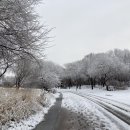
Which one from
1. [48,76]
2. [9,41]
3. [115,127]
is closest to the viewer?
[9,41]

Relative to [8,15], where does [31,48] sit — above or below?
below

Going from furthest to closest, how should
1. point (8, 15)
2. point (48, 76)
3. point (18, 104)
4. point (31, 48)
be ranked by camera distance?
point (48, 76) → point (18, 104) → point (31, 48) → point (8, 15)

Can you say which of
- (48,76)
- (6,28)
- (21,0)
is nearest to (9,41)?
(6,28)

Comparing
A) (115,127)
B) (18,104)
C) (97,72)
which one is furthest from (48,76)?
(115,127)

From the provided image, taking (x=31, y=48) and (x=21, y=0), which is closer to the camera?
(x=21, y=0)

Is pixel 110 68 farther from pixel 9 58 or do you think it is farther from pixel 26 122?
pixel 9 58

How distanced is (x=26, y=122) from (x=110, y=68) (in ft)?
221

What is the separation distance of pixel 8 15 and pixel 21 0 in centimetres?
69

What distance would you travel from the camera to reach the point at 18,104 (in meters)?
15.3

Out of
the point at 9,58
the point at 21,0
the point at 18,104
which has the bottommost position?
the point at 18,104

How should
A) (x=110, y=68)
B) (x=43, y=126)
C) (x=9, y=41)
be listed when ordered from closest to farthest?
(x=9, y=41), (x=43, y=126), (x=110, y=68)

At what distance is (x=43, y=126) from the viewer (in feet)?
42.0

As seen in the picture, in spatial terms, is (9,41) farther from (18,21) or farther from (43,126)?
(43,126)

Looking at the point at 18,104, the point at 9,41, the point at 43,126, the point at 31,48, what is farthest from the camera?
the point at 18,104
